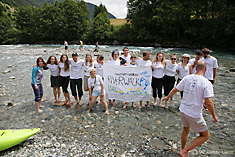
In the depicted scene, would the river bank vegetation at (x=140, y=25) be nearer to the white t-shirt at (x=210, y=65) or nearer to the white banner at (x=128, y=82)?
the white t-shirt at (x=210, y=65)

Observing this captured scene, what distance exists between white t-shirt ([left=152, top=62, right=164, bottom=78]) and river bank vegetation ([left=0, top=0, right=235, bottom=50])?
33.3 metres

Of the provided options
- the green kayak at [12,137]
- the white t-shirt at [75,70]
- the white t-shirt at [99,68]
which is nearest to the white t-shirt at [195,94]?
the white t-shirt at [99,68]

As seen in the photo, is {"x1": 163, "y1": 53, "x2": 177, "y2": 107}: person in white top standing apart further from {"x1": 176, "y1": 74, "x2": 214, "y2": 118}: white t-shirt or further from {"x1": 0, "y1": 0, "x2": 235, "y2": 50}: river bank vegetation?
{"x1": 0, "y1": 0, "x2": 235, "y2": 50}: river bank vegetation

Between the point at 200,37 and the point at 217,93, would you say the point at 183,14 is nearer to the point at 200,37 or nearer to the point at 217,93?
the point at 200,37

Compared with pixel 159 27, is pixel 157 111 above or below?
below

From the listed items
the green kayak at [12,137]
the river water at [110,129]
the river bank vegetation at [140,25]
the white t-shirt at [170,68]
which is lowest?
the river water at [110,129]

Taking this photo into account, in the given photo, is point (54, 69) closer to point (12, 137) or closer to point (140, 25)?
point (12, 137)

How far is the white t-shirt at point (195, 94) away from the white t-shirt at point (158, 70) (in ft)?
9.67

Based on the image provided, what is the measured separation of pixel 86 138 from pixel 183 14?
1837 inches

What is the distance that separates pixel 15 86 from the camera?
10766mm

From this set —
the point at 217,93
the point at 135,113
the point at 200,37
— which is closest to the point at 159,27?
the point at 200,37

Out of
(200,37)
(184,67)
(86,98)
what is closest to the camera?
(184,67)

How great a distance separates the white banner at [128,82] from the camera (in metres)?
6.84

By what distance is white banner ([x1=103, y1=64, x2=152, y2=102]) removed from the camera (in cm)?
684
